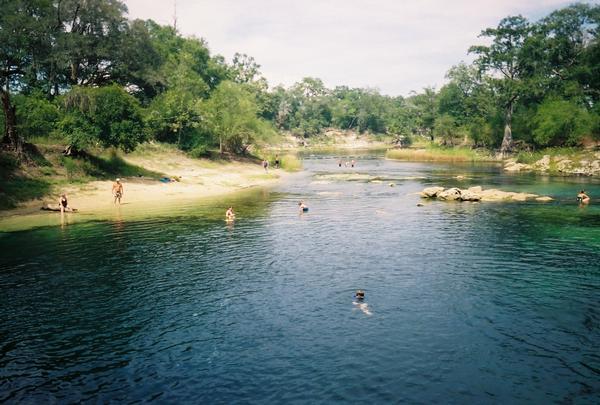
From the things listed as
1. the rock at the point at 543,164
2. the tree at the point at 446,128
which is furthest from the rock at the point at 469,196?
the tree at the point at 446,128

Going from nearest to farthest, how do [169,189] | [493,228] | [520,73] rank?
[493,228] → [169,189] → [520,73]

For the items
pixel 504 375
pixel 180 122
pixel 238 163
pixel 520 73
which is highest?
pixel 520 73

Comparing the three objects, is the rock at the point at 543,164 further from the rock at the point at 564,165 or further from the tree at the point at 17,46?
the tree at the point at 17,46

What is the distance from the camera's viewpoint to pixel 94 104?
201ft

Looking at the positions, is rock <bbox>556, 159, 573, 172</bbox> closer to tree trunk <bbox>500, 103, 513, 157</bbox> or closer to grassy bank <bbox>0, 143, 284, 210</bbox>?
tree trunk <bbox>500, 103, 513, 157</bbox>

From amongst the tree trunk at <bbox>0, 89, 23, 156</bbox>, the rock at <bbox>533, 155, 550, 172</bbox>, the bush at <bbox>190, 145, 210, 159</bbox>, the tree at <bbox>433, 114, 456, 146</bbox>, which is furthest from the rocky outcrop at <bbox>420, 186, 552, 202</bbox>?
the tree at <bbox>433, 114, 456, 146</bbox>

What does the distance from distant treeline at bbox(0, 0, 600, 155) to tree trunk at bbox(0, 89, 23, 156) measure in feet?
0.42

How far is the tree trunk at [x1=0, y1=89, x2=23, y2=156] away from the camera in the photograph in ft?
178

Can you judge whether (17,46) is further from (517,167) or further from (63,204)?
(517,167)

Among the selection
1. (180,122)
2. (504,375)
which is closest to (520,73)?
(180,122)

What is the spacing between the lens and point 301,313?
23.2m

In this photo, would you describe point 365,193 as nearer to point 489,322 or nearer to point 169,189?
point 169,189

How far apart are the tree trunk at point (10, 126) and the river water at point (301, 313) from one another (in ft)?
65.5

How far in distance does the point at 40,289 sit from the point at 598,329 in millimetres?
29626
